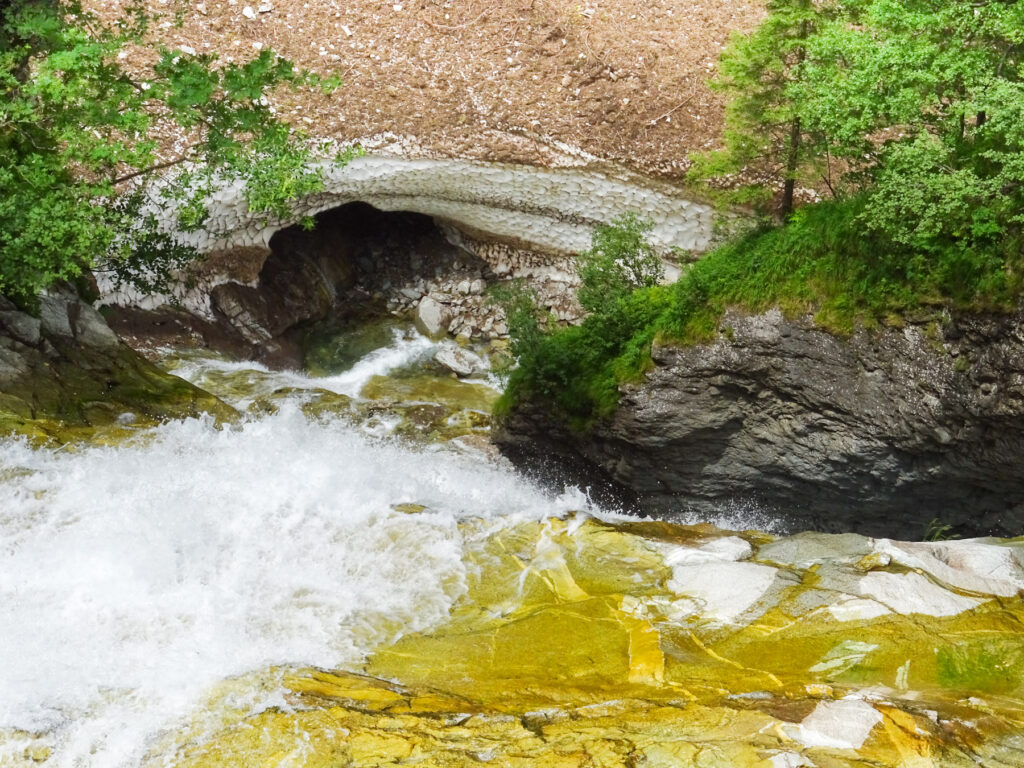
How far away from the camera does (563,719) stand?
Answer: 6340 millimetres

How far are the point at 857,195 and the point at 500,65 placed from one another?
9756 mm

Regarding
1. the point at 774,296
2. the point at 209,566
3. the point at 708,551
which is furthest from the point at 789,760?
the point at 774,296

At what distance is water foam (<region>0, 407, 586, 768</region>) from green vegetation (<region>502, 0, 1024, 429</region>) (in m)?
2.74

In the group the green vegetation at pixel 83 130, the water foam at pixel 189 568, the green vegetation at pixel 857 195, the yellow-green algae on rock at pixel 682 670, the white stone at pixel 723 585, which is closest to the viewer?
the yellow-green algae on rock at pixel 682 670

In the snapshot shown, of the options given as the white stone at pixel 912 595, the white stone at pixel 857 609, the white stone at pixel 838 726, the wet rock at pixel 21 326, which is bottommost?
the white stone at pixel 857 609

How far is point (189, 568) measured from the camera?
338 inches

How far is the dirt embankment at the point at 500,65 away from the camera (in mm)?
16469

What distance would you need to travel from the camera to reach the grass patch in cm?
880

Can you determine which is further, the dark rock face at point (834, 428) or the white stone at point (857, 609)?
the dark rock face at point (834, 428)

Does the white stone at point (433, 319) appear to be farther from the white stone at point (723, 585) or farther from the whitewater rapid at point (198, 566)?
the white stone at point (723, 585)

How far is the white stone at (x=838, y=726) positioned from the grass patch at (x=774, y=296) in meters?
4.61

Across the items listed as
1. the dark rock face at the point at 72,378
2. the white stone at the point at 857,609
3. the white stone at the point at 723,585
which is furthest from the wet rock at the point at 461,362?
the white stone at the point at 857,609

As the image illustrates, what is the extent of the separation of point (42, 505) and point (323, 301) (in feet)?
32.4

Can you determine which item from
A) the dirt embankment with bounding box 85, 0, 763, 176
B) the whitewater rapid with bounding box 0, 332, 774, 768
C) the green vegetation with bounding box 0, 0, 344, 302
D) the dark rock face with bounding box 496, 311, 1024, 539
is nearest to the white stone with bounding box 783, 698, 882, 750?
the whitewater rapid with bounding box 0, 332, 774, 768
